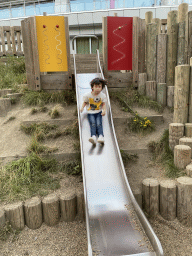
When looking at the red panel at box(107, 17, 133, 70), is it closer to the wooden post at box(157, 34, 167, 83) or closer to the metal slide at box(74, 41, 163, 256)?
the wooden post at box(157, 34, 167, 83)

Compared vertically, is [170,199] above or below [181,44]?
below

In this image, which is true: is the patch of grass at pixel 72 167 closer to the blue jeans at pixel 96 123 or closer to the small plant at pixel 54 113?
the blue jeans at pixel 96 123

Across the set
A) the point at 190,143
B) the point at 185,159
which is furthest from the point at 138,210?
the point at 190,143

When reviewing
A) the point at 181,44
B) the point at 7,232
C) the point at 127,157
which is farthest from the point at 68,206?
the point at 181,44

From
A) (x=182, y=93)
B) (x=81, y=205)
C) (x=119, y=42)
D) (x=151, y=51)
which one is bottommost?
(x=81, y=205)

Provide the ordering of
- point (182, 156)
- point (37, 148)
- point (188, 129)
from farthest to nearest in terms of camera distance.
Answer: point (37, 148)
point (188, 129)
point (182, 156)

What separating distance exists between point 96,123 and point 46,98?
2.12 meters

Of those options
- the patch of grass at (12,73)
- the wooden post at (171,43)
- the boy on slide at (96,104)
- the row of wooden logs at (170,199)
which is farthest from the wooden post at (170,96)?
the patch of grass at (12,73)

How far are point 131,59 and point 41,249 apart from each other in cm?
516

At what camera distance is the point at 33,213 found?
326 cm

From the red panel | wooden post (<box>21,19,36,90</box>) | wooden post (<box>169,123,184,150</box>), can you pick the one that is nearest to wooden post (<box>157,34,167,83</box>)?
the red panel

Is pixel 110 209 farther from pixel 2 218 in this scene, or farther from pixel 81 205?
pixel 2 218

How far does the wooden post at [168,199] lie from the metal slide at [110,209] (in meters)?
0.54

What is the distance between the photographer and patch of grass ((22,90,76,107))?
6.02 metres
